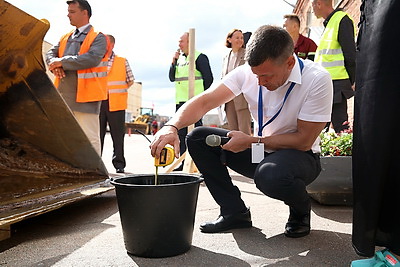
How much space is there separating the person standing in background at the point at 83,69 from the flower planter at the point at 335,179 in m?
2.20

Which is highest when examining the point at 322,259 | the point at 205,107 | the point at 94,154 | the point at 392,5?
the point at 392,5

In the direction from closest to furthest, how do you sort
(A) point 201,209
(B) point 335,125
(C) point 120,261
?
1. (C) point 120,261
2. (A) point 201,209
3. (B) point 335,125

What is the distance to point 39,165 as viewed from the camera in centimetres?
298

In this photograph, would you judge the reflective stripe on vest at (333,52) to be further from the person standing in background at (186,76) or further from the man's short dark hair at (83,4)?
the man's short dark hair at (83,4)

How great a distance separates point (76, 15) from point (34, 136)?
1.53 meters

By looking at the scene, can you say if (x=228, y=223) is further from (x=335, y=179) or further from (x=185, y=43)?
(x=185, y=43)

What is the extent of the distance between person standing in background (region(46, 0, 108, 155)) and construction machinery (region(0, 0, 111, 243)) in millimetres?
922

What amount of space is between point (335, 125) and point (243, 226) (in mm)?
1674

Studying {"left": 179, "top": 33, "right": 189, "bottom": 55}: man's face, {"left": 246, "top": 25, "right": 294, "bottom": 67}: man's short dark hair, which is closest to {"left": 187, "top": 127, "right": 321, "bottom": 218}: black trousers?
{"left": 246, "top": 25, "right": 294, "bottom": 67}: man's short dark hair

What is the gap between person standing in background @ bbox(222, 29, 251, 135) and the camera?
15.5ft

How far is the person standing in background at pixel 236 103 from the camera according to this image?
4719 mm

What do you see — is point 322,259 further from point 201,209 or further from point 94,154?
point 94,154

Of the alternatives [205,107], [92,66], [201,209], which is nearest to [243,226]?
[201,209]

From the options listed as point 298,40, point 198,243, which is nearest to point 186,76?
point 298,40
